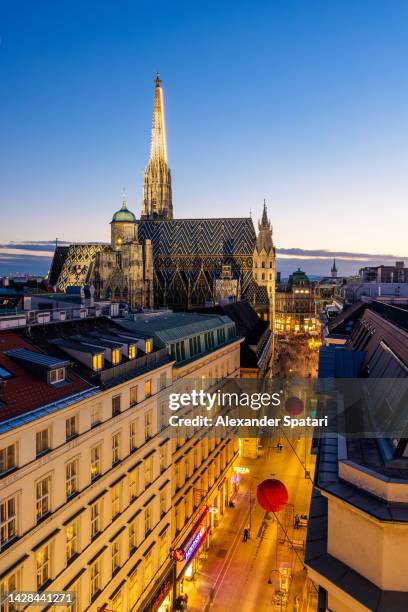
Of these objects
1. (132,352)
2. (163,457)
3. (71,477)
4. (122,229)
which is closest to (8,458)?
(71,477)

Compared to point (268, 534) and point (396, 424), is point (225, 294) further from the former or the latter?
point (396, 424)

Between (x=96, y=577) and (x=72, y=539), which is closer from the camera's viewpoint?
(x=72, y=539)

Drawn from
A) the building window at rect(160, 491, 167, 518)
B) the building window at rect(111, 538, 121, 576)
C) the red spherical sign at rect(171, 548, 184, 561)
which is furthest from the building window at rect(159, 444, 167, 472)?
the building window at rect(111, 538, 121, 576)

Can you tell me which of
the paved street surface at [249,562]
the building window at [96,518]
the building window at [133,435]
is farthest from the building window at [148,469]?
the paved street surface at [249,562]

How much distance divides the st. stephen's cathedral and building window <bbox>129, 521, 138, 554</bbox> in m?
85.9

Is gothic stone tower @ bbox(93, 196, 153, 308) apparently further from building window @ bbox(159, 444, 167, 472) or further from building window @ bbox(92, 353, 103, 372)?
building window @ bbox(92, 353, 103, 372)

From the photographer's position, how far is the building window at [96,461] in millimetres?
21703

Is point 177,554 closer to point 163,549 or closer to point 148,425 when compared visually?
point 163,549

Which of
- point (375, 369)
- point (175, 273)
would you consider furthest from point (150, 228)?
point (375, 369)

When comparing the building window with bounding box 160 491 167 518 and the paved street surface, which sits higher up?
the building window with bounding box 160 491 167 518

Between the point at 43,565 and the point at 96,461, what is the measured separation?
4715 mm

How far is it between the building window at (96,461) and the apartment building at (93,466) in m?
0.04

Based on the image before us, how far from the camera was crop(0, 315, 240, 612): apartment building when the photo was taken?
17.2 meters

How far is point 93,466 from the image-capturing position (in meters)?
21.8
